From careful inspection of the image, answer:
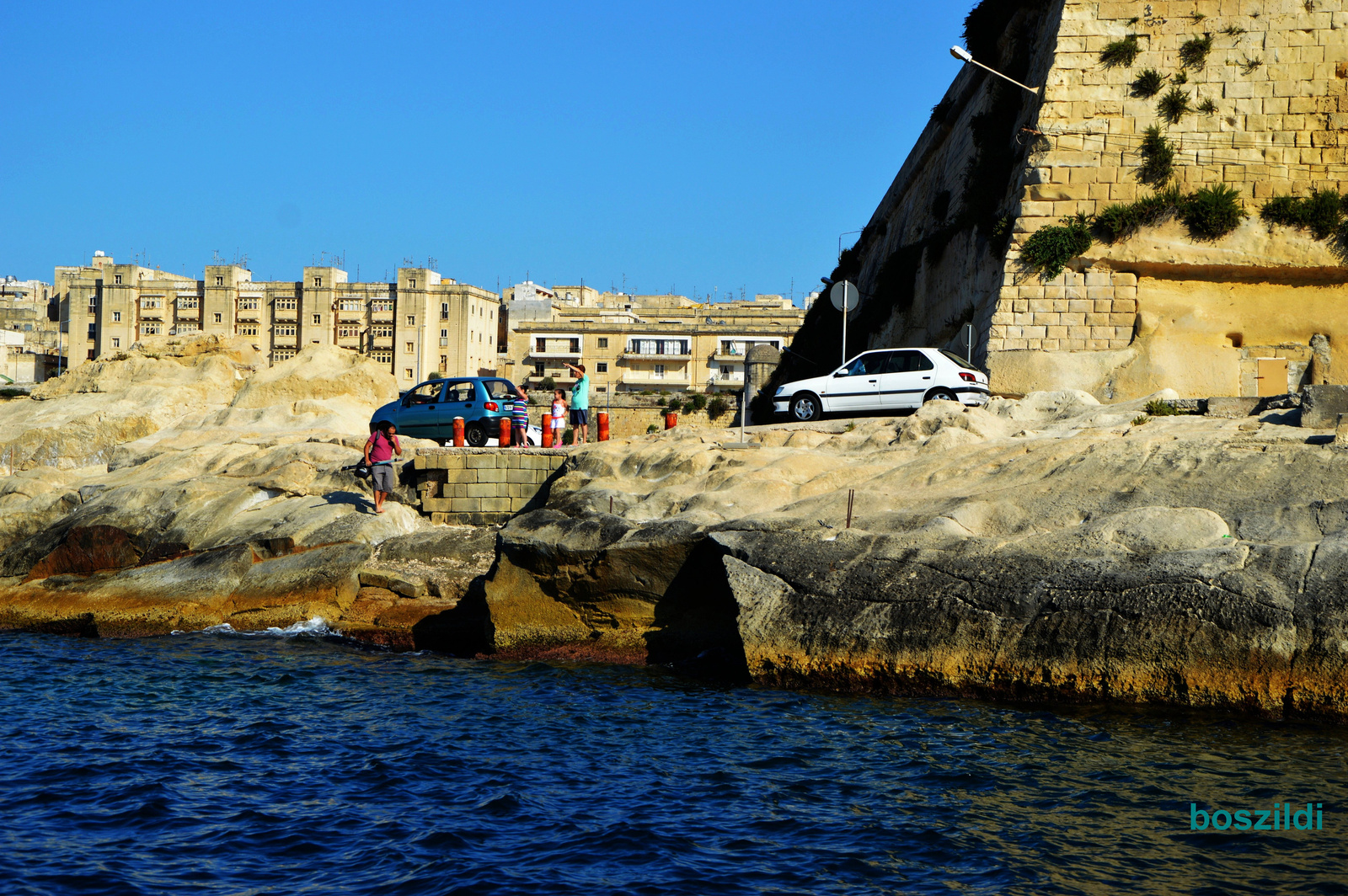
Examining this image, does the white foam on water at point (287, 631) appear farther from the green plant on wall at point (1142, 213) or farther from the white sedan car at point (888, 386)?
the green plant on wall at point (1142, 213)

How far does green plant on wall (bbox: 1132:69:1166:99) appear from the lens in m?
19.9

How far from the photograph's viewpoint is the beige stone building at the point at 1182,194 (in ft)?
62.6

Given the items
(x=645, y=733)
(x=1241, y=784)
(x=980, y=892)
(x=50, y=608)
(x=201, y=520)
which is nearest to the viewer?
(x=980, y=892)

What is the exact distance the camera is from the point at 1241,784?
7.85 meters

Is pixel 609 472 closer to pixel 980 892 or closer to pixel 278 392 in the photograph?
pixel 980 892

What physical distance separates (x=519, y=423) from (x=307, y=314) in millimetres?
81898

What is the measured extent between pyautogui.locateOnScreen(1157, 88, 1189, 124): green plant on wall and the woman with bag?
14.4m

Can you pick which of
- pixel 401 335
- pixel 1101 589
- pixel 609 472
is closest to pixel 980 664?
pixel 1101 589

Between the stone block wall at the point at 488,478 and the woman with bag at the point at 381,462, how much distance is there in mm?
854

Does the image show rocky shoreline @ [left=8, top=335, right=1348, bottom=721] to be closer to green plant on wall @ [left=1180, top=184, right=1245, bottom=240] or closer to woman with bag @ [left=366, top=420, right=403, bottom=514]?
woman with bag @ [left=366, top=420, right=403, bottom=514]

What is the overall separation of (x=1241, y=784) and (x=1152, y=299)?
13.5 meters

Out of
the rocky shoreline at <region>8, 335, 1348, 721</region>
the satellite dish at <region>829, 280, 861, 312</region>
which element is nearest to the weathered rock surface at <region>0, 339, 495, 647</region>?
the rocky shoreline at <region>8, 335, 1348, 721</region>

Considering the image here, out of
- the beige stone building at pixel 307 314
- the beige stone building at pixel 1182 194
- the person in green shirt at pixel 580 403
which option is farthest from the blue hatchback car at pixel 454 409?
the beige stone building at pixel 307 314

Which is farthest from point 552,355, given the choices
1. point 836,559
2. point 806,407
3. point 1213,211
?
point 836,559
